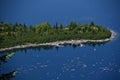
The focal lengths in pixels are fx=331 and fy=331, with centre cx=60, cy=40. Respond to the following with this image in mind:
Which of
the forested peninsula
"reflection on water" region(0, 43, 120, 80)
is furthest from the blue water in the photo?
the forested peninsula

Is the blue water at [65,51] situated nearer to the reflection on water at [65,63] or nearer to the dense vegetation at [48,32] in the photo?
the reflection on water at [65,63]

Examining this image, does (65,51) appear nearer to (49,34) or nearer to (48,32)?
(49,34)

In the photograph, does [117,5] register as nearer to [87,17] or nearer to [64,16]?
[87,17]

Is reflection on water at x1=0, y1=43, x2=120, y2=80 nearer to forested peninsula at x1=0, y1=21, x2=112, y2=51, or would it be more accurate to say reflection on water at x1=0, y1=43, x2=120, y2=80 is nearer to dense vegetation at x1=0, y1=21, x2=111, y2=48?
forested peninsula at x1=0, y1=21, x2=112, y2=51

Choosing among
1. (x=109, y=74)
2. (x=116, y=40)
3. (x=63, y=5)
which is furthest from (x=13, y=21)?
(x=109, y=74)

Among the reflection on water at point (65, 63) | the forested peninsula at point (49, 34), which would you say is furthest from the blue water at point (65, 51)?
the forested peninsula at point (49, 34)

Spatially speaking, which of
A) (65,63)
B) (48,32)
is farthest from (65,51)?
(48,32)
